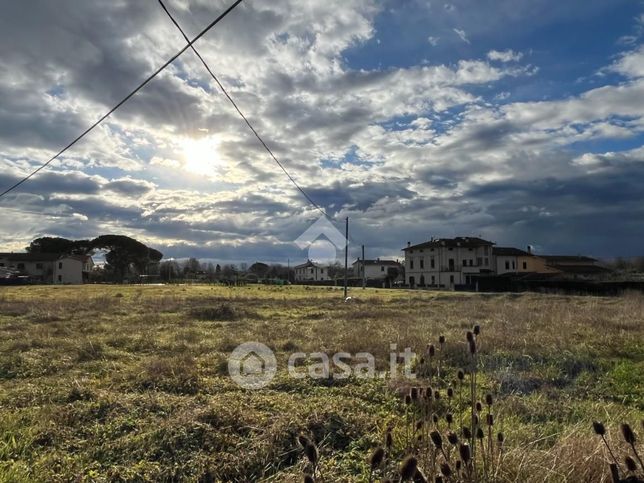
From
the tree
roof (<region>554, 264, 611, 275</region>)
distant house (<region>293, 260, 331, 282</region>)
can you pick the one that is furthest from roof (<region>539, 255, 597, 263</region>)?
the tree

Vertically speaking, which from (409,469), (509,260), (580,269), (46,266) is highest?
(509,260)

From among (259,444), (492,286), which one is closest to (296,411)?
(259,444)

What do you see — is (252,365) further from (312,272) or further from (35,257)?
(312,272)

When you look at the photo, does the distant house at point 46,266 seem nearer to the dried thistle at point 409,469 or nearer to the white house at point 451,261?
the white house at point 451,261

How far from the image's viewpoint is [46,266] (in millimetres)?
77000

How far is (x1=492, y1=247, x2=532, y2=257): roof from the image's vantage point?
70.2m

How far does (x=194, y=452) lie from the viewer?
3756 mm

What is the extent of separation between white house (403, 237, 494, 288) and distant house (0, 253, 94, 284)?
52.7 meters

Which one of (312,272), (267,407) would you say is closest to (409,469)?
(267,407)

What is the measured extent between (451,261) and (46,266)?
2449 inches

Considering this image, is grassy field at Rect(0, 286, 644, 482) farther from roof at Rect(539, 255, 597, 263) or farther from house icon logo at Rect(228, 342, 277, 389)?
roof at Rect(539, 255, 597, 263)

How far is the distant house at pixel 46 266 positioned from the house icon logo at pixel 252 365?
7606 centimetres

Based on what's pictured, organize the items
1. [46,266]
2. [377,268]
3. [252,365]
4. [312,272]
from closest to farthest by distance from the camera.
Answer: [252,365] → [46,266] → [377,268] → [312,272]

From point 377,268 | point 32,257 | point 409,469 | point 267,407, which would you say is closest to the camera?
point 409,469
